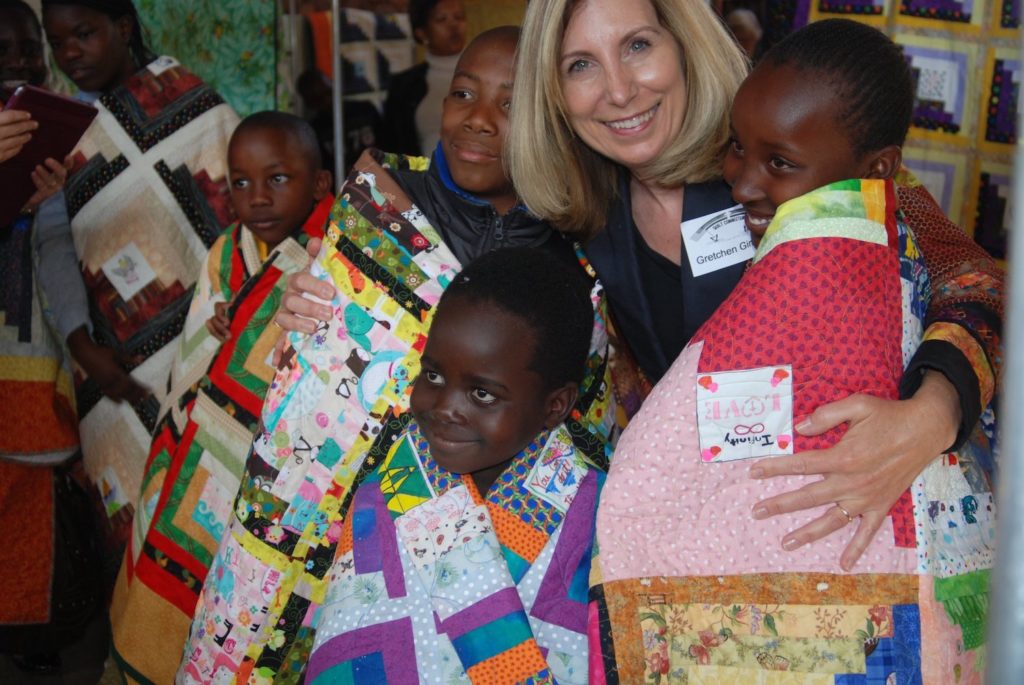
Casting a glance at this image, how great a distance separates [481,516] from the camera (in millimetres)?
2006

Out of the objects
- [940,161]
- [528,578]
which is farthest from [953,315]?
[940,161]

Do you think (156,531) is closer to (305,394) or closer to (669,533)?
(305,394)

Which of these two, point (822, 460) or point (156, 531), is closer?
point (822, 460)

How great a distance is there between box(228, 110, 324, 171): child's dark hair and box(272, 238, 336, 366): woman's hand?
87cm

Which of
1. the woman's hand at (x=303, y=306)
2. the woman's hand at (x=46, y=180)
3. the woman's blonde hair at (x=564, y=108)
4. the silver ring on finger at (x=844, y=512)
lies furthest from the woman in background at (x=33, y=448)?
the silver ring on finger at (x=844, y=512)

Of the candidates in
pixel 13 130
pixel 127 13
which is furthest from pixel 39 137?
pixel 127 13

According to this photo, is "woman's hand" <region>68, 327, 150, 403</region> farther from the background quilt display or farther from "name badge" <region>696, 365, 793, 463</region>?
the background quilt display

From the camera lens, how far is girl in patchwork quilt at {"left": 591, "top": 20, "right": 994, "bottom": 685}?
1687mm

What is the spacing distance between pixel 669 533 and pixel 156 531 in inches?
66.6

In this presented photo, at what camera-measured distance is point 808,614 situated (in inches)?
66.8

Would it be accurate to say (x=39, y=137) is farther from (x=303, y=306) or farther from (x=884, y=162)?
(x=884, y=162)

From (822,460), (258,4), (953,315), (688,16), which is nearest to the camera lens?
(822,460)

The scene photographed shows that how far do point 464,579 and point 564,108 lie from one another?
1144mm

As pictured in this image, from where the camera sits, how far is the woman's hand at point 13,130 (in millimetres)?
2926
